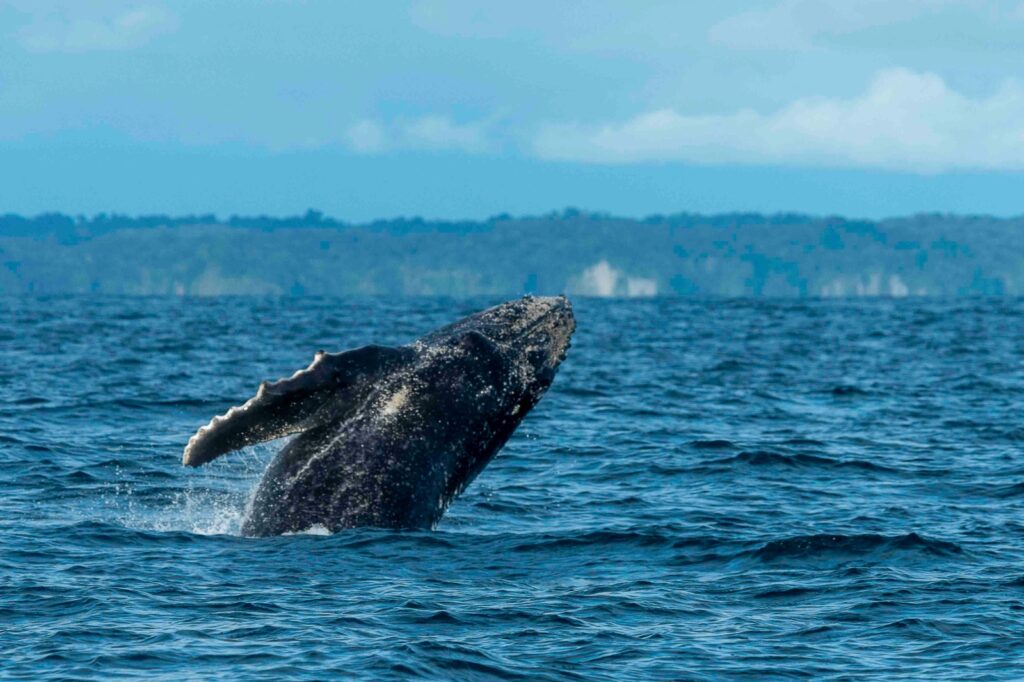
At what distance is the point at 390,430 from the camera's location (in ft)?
42.4

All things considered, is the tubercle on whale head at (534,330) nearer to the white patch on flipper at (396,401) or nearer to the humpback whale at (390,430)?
the humpback whale at (390,430)

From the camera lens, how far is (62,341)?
47.2 metres

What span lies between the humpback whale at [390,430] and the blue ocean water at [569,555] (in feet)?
0.94

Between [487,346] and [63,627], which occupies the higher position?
[487,346]

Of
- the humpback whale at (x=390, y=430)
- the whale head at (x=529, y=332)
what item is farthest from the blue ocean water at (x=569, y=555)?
the whale head at (x=529, y=332)

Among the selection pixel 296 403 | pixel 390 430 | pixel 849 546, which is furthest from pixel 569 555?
pixel 296 403

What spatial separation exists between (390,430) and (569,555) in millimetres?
2028

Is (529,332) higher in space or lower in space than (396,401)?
higher

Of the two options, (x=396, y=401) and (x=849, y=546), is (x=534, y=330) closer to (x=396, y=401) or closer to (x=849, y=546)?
(x=396, y=401)

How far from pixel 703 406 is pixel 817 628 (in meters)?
17.2

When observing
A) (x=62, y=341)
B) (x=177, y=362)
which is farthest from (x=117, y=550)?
(x=62, y=341)

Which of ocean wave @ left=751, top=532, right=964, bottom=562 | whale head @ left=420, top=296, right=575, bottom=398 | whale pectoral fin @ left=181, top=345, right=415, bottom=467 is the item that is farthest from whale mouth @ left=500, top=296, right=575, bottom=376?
ocean wave @ left=751, top=532, right=964, bottom=562

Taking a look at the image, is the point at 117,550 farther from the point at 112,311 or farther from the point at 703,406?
the point at 112,311

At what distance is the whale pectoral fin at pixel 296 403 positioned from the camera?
11.8 meters
